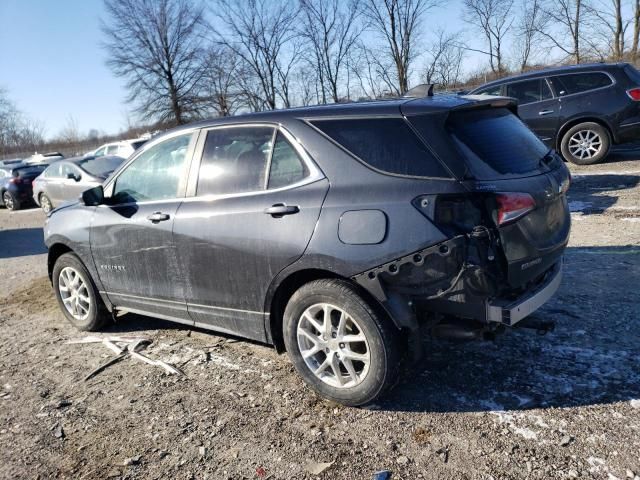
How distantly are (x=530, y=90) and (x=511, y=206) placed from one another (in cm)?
904

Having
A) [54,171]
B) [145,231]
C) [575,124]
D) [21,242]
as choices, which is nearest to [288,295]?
[145,231]

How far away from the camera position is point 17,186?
16.7 metres

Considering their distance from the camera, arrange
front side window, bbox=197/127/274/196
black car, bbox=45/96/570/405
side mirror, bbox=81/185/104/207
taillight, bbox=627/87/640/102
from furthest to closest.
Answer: taillight, bbox=627/87/640/102
side mirror, bbox=81/185/104/207
front side window, bbox=197/127/274/196
black car, bbox=45/96/570/405

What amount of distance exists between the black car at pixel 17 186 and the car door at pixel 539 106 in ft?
48.8

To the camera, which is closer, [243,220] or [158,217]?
[243,220]

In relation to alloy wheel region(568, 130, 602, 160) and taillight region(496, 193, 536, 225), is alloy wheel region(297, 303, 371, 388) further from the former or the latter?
alloy wheel region(568, 130, 602, 160)

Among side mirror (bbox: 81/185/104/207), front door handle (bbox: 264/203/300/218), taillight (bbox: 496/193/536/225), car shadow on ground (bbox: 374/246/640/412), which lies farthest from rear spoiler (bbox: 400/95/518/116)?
side mirror (bbox: 81/185/104/207)

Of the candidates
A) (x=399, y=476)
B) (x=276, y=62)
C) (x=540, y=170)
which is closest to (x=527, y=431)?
(x=399, y=476)

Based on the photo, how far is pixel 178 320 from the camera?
13.2 ft

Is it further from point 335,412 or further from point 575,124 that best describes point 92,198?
point 575,124

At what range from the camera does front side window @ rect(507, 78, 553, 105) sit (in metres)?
10.4

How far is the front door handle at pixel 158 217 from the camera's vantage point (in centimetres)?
381

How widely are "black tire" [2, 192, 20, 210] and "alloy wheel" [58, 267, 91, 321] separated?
1400cm

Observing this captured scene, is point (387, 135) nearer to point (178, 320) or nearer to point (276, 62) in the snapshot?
point (178, 320)
